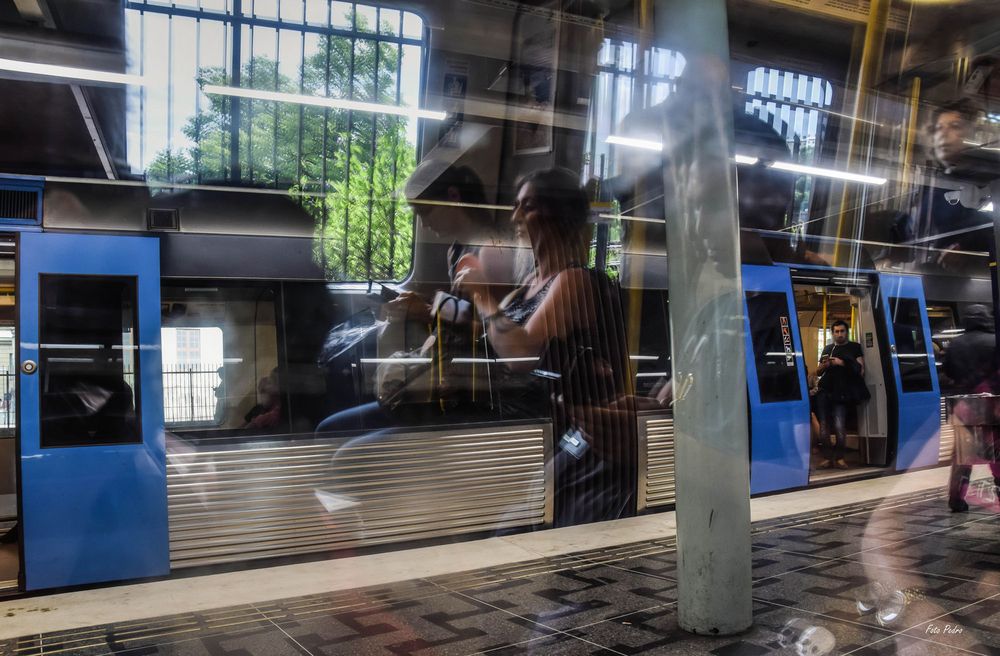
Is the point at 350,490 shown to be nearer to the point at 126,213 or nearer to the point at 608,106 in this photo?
the point at 126,213

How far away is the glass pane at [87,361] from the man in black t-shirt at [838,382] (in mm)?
4570

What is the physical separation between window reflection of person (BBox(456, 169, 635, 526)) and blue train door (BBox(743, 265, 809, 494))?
1019 millimetres

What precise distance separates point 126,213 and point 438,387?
1.73m

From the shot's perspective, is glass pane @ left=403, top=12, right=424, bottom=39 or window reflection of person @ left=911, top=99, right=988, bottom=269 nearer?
window reflection of person @ left=911, top=99, right=988, bottom=269

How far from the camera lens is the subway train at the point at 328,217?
289 cm

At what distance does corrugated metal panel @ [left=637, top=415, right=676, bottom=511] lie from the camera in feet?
16.1

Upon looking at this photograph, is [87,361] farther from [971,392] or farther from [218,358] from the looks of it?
[971,392]

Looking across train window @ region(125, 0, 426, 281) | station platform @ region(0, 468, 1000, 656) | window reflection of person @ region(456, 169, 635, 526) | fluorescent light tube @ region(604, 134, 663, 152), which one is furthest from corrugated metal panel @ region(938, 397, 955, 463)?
train window @ region(125, 0, 426, 281)

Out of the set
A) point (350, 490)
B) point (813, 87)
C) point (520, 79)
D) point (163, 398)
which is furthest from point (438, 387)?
point (813, 87)

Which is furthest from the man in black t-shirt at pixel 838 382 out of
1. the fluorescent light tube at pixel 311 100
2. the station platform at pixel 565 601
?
the fluorescent light tube at pixel 311 100

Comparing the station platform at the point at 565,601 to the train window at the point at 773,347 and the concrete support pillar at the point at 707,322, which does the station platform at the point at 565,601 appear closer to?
the concrete support pillar at the point at 707,322

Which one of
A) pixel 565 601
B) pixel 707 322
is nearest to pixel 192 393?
pixel 565 601

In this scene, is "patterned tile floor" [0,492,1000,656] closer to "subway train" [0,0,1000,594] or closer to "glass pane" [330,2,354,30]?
"subway train" [0,0,1000,594]

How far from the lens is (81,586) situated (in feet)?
11.7
